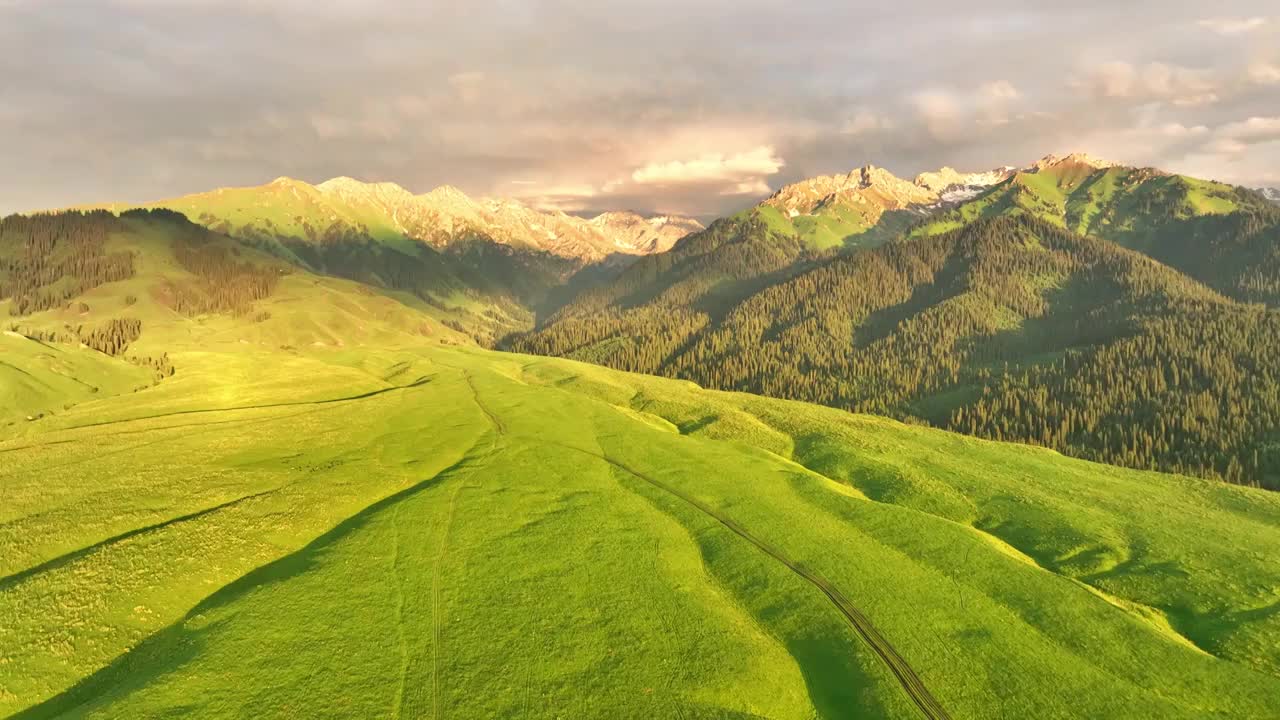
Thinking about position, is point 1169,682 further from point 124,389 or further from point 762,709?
point 124,389

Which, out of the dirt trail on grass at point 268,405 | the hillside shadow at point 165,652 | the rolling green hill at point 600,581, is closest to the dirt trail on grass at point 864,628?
the rolling green hill at point 600,581

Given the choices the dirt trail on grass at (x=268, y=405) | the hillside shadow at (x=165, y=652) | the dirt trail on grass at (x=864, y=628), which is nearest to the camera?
the hillside shadow at (x=165, y=652)

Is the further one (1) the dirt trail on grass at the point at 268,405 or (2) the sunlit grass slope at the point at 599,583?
(1) the dirt trail on grass at the point at 268,405

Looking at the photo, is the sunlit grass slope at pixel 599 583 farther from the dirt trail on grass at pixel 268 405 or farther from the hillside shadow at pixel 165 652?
the dirt trail on grass at pixel 268 405

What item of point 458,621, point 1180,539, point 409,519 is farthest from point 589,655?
point 1180,539

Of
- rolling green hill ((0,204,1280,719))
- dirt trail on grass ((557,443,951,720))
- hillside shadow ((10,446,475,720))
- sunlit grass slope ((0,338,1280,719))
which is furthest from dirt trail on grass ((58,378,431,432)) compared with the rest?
dirt trail on grass ((557,443,951,720))

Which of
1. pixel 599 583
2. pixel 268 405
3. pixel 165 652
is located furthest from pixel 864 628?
pixel 268 405
